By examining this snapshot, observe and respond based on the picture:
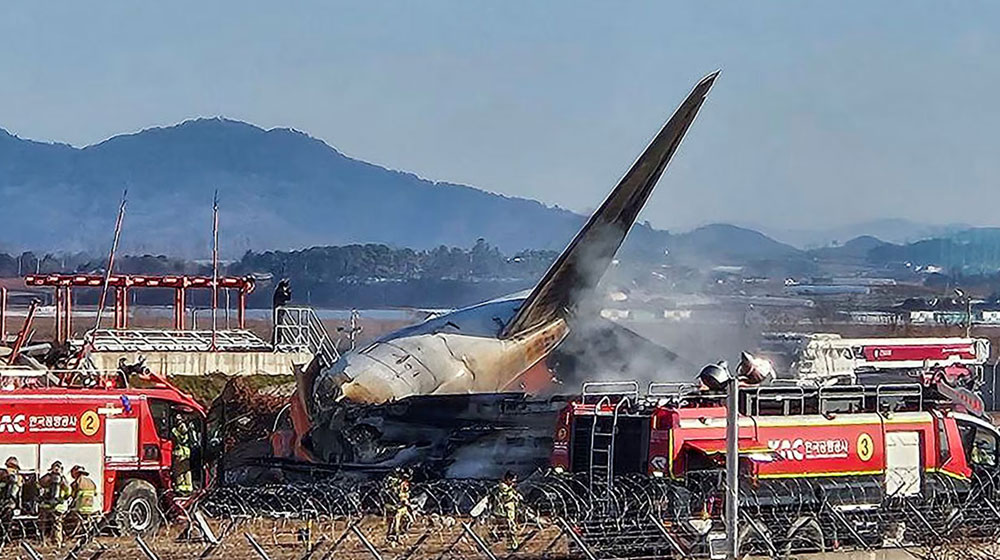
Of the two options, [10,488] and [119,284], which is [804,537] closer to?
[10,488]

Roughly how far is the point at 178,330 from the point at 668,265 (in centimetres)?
1761

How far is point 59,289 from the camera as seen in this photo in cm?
5856

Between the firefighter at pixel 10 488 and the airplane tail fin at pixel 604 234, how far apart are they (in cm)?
1855

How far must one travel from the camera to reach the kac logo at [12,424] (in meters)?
26.4

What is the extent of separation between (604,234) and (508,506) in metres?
20.6

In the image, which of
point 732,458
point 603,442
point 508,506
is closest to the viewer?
point 732,458

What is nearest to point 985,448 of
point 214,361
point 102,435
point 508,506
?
point 508,506

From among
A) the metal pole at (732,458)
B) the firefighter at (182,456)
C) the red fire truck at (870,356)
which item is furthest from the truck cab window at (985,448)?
the red fire truck at (870,356)

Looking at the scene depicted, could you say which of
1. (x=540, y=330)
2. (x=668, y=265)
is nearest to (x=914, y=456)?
(x=540, y=330)

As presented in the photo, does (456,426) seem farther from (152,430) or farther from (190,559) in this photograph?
(190,559)

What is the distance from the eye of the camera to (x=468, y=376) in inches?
1638

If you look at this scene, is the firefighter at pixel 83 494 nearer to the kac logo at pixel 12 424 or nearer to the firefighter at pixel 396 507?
the kac logo at pixel 12 424

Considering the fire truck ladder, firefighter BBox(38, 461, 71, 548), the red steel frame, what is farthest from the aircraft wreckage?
the red steel frame

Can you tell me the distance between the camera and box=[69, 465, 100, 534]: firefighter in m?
25.6
